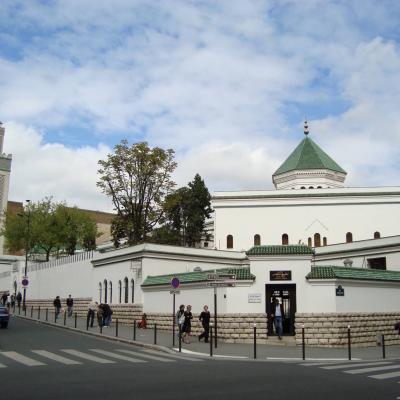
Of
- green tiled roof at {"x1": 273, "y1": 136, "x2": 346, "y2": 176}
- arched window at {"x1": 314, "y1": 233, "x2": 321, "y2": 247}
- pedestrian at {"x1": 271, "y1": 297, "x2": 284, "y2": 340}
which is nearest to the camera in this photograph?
pedestrian at {"x1": 271, "y1": 297, "x2": 284, "y2": 340}

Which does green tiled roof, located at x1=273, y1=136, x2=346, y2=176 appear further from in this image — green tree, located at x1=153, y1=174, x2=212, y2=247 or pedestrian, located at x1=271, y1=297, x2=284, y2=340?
pedestrian, located at x1=271, y1=297, x2=284, y2=340

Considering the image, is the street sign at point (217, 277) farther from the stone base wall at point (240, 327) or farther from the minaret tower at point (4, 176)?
the minaret tower at point (4, 176)

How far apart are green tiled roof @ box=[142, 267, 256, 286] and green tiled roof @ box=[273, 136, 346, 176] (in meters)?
31.7

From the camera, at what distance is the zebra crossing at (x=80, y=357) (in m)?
16.4

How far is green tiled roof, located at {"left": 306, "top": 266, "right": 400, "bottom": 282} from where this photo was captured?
25577 millimetres

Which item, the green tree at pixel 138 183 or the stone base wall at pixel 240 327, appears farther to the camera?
the green tree at pixel 138 183

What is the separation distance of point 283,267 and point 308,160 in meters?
37.8

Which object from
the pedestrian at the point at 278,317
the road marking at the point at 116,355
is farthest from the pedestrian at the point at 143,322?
the road marking at the point at 116,355

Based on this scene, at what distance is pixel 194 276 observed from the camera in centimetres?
2991

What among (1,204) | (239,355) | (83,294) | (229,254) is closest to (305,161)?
(229,254)

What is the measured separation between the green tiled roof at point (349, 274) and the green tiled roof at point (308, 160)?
3310 cm

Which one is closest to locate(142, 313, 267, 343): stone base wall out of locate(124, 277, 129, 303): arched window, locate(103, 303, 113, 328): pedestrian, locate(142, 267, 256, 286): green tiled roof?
locate(142, 267, 256, 286): green tiled roof

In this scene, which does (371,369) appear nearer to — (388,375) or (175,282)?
(388,375)

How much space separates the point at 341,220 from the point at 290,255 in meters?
29.4
